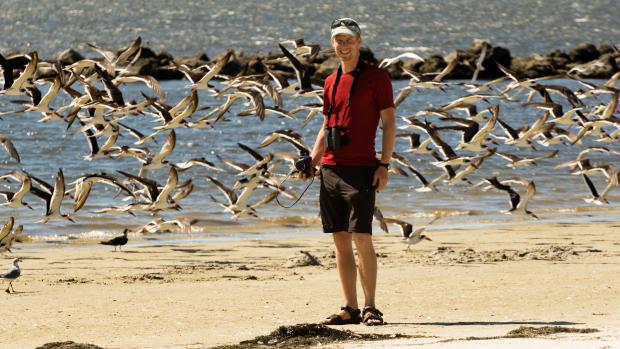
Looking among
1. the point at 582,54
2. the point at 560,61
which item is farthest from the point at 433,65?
the point at 582,54

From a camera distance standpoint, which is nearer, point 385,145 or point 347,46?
point 347,46

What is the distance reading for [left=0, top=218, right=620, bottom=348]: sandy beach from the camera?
9273 mm

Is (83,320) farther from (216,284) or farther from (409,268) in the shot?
(409,268)

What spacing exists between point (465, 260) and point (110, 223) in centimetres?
679

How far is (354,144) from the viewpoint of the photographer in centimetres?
926

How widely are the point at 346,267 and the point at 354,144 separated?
36.9 inches

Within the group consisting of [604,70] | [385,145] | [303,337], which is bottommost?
[604,70]

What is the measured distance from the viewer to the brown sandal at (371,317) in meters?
9.39

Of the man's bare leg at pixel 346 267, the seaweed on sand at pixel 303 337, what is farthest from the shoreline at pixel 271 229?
the seaweed on sand at pixel 303 337

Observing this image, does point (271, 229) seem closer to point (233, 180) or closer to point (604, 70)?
point (233, 180)

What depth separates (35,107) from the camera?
19.8 m

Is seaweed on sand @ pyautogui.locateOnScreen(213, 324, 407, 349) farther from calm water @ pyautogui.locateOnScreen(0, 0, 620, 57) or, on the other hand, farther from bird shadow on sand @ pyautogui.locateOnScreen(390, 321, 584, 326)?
calm water @ pyautogui.locateOnScreen(0, 0, 620, 57)

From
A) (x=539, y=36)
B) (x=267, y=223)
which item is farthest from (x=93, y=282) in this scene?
(x=539, y=36)

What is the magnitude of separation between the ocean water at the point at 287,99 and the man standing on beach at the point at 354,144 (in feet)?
29.2
